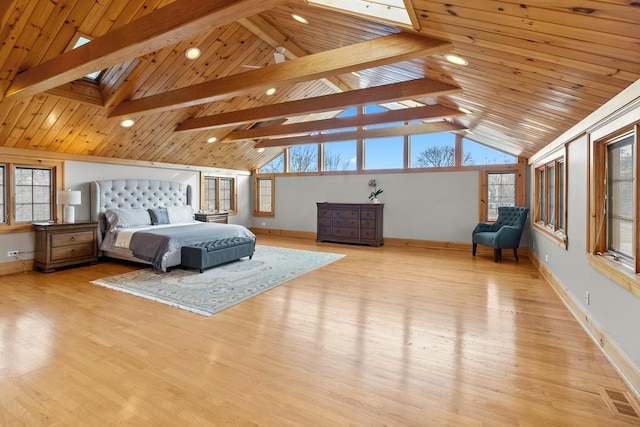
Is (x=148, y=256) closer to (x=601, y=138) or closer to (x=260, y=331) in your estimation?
(x=260, y=331)

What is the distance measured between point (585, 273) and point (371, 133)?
495 cm

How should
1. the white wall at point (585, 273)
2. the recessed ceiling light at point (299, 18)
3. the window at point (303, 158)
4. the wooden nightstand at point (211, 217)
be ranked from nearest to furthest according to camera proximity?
the white wall at point (585, 273) < the recessed ceiling light at point (299, 18) < the wooden nightstand at point (211, 217) < the window at point (303, 158)

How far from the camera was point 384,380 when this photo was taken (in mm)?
2074

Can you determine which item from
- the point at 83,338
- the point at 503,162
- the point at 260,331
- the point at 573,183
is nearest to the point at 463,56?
the point at 573,183

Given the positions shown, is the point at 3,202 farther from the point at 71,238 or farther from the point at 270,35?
the point at 270,35

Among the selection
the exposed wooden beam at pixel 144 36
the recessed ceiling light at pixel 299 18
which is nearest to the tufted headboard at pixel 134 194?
the exposed wooden beam at pixel 144 36

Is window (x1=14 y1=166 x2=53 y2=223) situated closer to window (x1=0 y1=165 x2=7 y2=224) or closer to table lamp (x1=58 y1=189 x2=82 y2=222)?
window (x1=0 y1=165 x2=7 y2=224)

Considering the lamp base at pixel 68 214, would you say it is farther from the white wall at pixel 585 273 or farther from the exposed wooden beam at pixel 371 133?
the white wall at pixel 585 273

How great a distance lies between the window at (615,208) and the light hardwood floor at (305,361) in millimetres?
708

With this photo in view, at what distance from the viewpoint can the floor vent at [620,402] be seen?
70.1 inches

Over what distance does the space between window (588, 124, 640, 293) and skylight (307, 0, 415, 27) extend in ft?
5.78

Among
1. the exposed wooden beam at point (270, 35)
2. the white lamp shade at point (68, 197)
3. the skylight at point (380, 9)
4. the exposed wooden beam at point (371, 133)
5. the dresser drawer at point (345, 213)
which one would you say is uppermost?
the exposed wooden beam at point (270, 35)

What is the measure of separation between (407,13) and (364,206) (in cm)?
543

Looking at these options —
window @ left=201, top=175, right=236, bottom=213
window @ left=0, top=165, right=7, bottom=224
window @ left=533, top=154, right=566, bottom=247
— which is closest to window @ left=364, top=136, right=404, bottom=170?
window @ left=533, top=154, right=566, bottom=247
